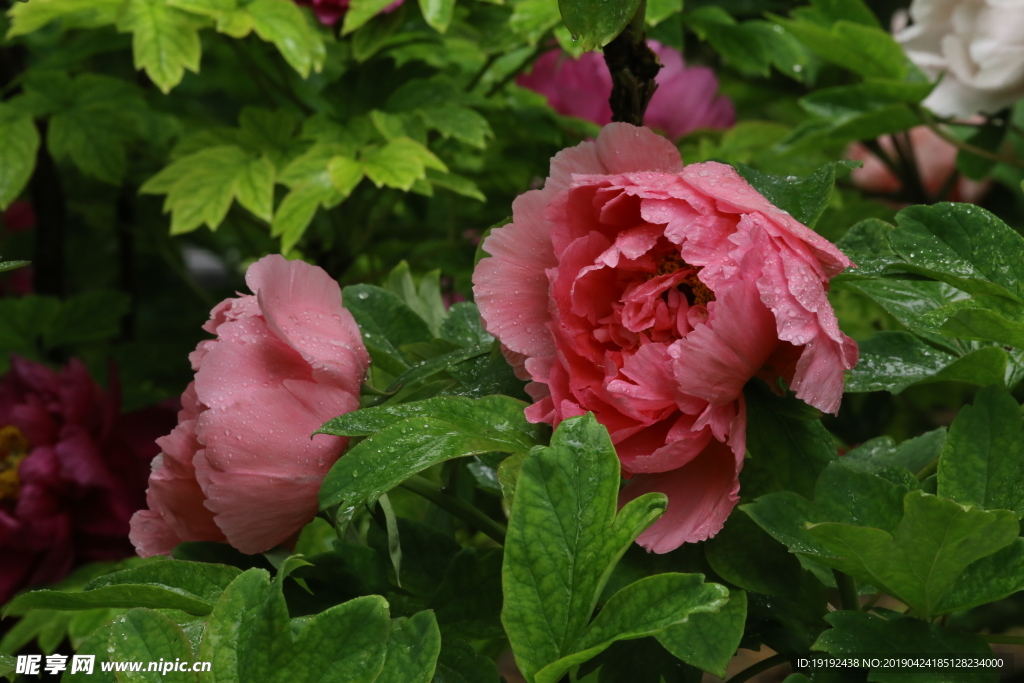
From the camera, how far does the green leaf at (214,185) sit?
2.35 ft

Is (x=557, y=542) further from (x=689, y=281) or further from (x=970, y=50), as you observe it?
(x=970, y=50)

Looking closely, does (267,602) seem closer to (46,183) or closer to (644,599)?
(644,599)

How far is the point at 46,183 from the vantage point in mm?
905

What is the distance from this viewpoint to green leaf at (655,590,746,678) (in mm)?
302

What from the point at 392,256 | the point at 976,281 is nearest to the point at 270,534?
the point at 976,281

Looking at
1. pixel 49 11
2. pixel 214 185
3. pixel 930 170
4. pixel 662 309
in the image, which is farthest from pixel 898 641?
pixel 930 170

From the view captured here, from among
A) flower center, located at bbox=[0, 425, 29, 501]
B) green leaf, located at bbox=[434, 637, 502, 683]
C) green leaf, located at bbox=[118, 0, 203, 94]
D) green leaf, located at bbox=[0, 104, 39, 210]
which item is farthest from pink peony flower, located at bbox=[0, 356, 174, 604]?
green leaf, located at bbox=[434, 637, 502, 683]

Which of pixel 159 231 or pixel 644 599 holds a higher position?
pixel 644 599

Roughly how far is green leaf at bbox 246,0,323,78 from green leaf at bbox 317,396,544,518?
40cm

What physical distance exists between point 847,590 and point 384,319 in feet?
0.80

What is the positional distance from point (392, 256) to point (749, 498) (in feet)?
1.99

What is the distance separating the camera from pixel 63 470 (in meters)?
0.72

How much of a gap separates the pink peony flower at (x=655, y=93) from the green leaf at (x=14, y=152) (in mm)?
427

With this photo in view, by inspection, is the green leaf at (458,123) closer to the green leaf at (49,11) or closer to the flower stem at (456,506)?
the green leaf at (49,11)
